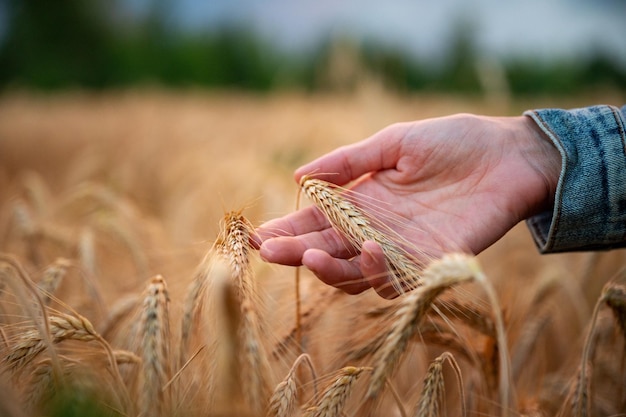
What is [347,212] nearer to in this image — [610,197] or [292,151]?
[610,197]

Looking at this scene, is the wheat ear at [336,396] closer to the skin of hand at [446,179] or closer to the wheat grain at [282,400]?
the wheat grain at [282,400]

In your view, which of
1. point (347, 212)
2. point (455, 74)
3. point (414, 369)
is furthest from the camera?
point (455, 74)

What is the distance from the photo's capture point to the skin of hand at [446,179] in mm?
1552

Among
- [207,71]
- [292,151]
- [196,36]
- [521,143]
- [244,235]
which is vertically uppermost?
[196,36]

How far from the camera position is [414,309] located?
1.00m

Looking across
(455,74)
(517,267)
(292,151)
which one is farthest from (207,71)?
(517,267)

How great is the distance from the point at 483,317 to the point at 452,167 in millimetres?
545

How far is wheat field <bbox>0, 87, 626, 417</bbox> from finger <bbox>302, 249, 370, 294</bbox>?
0.35 ft

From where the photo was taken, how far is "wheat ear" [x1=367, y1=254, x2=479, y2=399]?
0.96m

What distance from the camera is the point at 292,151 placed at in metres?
4.64

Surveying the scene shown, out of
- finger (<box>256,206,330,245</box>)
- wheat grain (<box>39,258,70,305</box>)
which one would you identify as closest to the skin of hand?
finger (<box>256,206,330,245</box>)

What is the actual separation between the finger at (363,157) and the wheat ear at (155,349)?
2.64 ft

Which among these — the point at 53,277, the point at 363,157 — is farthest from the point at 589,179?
the point at 53,277

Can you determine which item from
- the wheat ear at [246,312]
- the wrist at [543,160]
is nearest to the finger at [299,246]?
the wheat ear at [246,312]
